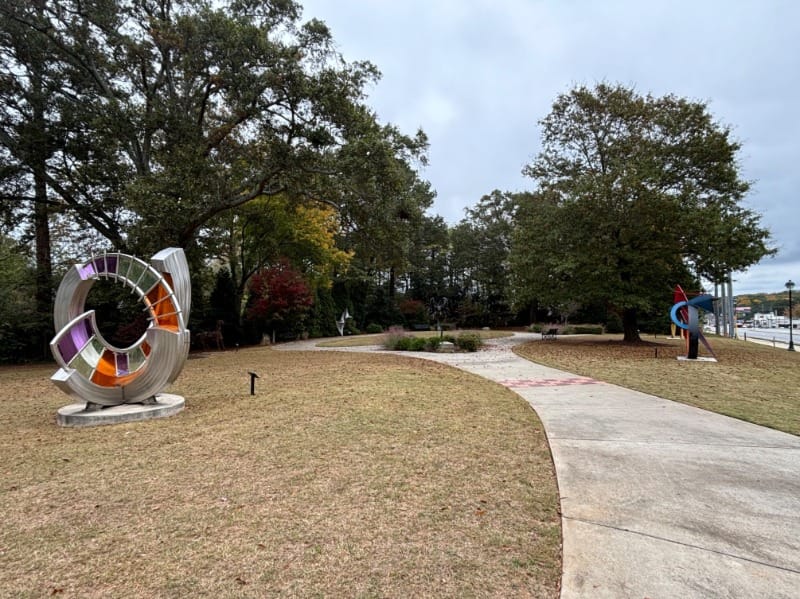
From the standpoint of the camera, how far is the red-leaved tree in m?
20.2

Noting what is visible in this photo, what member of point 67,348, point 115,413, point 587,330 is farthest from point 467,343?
point 587,330

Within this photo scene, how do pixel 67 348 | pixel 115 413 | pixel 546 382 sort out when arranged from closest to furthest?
1. pixel 115 413
2. pixel 67 348
3. pixel 546 382

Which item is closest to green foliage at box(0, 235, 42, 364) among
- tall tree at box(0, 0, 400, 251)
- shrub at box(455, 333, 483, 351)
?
tall tree at box(0, 0, 400, 251)

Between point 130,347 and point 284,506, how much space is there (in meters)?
4.47

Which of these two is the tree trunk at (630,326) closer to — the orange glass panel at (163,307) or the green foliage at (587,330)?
the green foliage at (587,330)

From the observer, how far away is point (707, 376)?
949cm

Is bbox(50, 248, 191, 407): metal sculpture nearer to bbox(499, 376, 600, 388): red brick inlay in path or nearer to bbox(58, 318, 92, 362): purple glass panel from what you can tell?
bbox(58, 318, 92, 362): purple glass panel

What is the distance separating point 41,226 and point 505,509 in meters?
18.6

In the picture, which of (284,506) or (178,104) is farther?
(178,104)

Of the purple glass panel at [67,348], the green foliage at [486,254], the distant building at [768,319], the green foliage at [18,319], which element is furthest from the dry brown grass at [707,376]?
the distant building at [768,319]

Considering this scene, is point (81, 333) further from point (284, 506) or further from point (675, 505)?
point (675, 505)

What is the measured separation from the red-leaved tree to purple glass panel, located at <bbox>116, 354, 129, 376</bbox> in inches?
539

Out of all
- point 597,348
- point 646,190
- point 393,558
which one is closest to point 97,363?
point 393,558

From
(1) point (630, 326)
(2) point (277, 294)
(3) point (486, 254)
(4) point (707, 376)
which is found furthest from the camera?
(3) point (486, 254)
